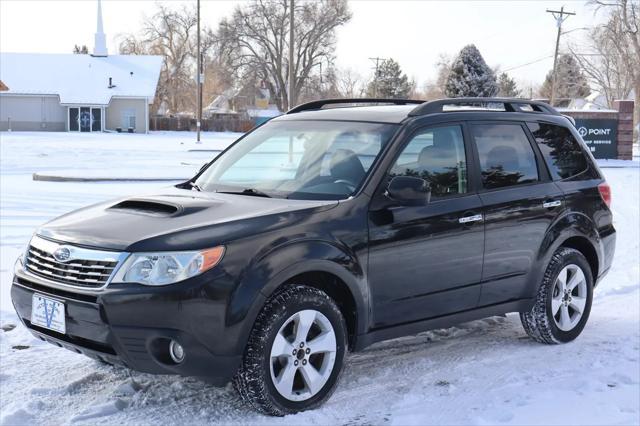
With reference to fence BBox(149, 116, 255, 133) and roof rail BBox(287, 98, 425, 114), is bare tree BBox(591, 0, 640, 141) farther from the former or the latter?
roof rail BBox(287, 98, 425, 114)

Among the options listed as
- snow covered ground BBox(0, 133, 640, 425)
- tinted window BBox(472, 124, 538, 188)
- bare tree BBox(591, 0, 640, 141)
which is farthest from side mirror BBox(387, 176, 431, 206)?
bare tree BBox(591, 0, 640, 141)

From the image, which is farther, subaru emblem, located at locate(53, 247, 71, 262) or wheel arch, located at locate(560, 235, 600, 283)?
wheel arch, located at locate(560, 235, 600, 283)

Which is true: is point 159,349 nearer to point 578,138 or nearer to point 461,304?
point 461,304

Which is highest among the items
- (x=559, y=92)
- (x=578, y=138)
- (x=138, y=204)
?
(x=559, y=92)

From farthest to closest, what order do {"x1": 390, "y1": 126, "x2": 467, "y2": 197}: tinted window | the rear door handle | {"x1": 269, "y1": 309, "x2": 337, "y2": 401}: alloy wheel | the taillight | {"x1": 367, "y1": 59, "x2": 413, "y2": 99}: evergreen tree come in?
{"x1": 367, "y1": 59, "x2": 413, "y2": 99}: evergreen tree < the taillight < the rear door handle < {"x1": 390, "y1": 126, "x2": 467, "y2": 197}: tinted window < {"x1": 269, "y1": 309, "x2": 337, "y2": 401}: alloy wheel

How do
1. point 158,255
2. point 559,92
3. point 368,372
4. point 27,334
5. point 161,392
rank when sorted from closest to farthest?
point 158,255, point 161,392, point 368,372, point 27,334, point 559,92

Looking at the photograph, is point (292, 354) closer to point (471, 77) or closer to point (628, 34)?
point (471, 77)

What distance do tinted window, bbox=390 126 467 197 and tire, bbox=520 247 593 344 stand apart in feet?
3.77

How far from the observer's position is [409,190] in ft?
15.3

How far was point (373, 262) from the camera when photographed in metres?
4.73

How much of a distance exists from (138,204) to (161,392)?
112cm

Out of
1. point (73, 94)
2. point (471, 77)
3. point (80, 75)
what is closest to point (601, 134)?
point (471, 77)

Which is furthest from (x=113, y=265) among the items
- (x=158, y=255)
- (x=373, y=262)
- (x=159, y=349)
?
(x=373, y=262)

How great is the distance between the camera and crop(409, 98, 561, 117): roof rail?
211 inches
